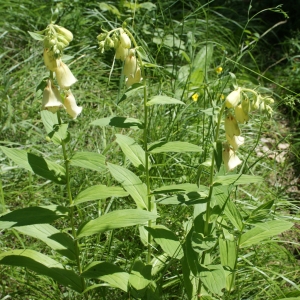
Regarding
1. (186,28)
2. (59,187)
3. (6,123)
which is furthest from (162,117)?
(186,28)

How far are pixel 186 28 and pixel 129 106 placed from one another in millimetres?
1317

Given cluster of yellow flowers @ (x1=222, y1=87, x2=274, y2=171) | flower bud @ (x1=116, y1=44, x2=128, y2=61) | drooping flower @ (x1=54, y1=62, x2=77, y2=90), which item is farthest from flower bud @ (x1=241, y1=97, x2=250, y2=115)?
drooping flower @ (x1=54, y1=62, x2=77, y2=90)

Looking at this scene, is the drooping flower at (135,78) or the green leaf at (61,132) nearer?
the green leaf at (61,132)

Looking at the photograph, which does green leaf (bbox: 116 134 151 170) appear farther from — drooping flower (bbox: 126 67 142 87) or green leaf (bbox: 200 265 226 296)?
green leaf (bbox: 200 265 226 296)

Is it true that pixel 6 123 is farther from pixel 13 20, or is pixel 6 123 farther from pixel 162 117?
pixel 13 20

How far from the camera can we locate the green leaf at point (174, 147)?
157cm

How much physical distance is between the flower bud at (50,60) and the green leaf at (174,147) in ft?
1.56

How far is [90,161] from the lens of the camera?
5.04ft

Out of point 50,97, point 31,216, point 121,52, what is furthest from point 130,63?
point 31,216

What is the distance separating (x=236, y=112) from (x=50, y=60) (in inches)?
25.3

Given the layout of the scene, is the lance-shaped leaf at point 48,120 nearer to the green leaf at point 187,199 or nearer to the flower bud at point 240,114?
the green leaf at point 187,199

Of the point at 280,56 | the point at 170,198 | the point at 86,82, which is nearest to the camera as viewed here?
the point at 170,198

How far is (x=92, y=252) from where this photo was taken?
2.04 meters

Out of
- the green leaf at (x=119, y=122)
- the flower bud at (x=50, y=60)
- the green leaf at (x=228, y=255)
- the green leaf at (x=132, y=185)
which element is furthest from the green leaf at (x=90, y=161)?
the green leaf at (x=228, y=255)
